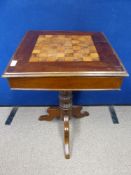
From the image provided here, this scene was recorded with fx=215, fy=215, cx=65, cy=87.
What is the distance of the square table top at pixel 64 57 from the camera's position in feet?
3.81

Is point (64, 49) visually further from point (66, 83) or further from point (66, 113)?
point (66, 113)

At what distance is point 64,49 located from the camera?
1.41 meters

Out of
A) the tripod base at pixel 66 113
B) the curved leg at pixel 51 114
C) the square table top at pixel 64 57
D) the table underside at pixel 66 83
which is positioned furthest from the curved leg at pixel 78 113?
the table underside at pixel 66 83

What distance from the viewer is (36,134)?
1.88 meters

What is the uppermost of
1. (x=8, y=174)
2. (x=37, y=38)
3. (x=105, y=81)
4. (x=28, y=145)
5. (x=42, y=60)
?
(x=37, y=38)

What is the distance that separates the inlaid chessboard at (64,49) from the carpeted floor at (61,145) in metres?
0.79

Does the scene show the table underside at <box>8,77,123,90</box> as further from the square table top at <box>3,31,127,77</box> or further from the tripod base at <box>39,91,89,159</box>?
the tripod base at <box>39,91,89,159</box>

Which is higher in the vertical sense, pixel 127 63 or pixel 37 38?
pixel 37 38

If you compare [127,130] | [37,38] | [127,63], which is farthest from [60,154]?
[127,63]

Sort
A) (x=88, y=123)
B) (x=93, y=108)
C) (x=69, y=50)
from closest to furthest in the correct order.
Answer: (x=69, y=50) → (x=88, y=123) → (x=93, y=108)

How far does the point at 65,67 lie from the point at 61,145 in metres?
0.81

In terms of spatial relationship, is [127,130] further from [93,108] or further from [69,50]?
[69,50]

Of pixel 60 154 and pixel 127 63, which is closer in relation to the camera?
pixel 60 154

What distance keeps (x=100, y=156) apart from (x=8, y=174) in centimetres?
69
